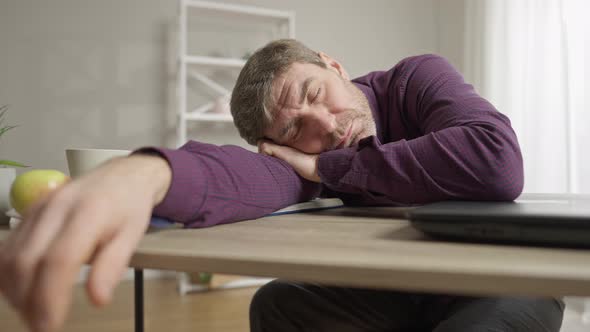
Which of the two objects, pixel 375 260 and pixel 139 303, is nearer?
pixel 375 260

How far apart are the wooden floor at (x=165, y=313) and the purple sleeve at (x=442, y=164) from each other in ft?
4.69

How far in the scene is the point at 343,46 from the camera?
3.37 m

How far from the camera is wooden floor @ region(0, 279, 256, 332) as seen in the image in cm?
196

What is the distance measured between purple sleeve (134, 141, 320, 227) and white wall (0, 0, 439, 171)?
234cm

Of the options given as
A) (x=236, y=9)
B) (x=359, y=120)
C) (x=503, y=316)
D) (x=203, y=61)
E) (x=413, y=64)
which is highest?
(x=236, y=9)

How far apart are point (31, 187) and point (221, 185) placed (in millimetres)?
241

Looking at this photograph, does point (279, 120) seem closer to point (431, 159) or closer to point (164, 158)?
point (431, 159)

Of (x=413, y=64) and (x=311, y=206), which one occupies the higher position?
(x=413, y=64)

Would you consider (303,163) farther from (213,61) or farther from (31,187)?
(213,61)

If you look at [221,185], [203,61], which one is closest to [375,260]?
[221,185]

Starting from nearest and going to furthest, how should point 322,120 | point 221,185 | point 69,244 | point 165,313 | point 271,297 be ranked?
point 69,244
point 221,185
point 271,297
point 322,120
point 165,313

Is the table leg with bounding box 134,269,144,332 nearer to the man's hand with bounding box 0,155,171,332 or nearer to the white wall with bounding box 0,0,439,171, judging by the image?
the man's hand with bounding box 0,155,171,332

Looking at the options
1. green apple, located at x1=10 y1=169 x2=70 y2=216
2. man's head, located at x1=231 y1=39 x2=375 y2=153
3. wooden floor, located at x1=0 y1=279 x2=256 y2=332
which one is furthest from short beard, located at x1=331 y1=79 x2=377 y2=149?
wooden floor, located at x1=0 y1=279 x2=256 y2=332

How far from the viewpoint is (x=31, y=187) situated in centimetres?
58
